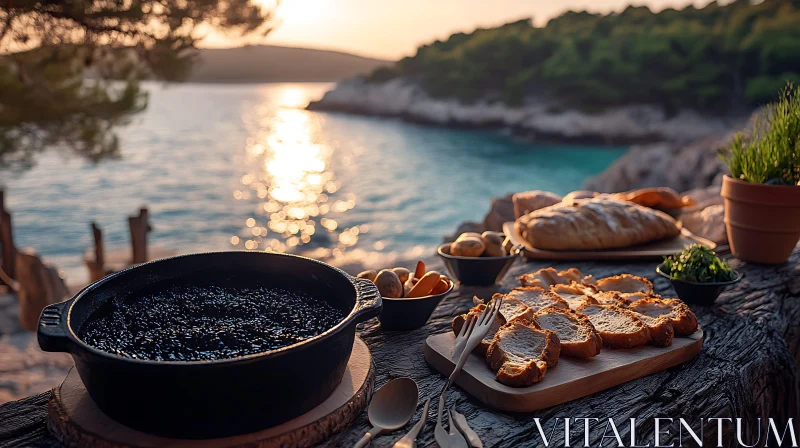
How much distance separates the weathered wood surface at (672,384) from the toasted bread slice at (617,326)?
0.15 m

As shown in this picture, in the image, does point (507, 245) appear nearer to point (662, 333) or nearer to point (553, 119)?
point (662, 333)

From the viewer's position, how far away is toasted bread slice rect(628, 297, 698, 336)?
7.21ft

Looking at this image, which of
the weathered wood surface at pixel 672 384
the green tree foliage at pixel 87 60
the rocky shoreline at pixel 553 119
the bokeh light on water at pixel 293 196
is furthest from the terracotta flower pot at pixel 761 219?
the rocky shoreline at pixel 553 119

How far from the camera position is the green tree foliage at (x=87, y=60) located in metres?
8.22

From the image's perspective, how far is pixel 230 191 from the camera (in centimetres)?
2969

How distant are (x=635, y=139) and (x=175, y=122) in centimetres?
5630

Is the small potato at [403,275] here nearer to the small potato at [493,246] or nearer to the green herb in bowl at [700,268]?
the small potato at [493,246]

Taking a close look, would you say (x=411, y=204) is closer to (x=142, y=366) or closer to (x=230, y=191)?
(x=230, y=191)

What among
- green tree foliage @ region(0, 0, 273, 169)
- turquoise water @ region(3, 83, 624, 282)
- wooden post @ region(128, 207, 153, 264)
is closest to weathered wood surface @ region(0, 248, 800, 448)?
green tree foliage @ region(0, 0, 273, 169)

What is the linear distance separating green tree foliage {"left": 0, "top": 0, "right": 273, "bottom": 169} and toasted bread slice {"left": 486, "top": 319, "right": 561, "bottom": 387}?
7.16 metres

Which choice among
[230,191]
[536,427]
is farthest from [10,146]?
[230,191]

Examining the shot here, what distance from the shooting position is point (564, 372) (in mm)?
1929

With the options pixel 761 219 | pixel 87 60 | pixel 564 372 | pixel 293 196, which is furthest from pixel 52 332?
pixel 293 196

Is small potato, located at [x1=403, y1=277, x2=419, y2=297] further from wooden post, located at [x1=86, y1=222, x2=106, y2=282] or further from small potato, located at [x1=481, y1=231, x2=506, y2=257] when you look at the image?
wooden post, located at [x1=86, y1=222, x2=106, y2=282]
